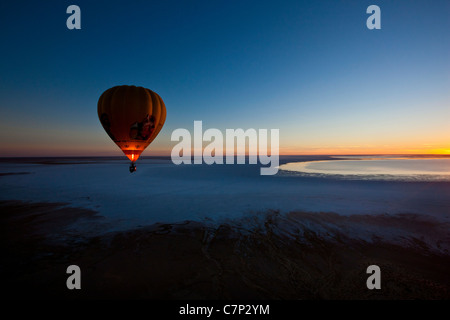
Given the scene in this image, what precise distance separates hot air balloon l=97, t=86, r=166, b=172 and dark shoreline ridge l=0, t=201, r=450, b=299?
12.5 ft

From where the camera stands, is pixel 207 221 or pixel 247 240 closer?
pixel 247 240

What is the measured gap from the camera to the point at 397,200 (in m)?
11.9

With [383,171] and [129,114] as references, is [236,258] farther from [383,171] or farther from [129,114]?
[383,171]

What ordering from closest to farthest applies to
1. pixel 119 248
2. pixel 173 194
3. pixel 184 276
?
pixel 184 276 < pixel 119 248 < pixel 173 194

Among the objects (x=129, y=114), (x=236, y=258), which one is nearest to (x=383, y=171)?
(x=236, y=258)

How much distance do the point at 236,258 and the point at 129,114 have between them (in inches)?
288

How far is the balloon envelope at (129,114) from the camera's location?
29.9 ft

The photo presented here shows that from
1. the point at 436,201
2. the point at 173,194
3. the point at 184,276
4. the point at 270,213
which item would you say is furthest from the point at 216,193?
the point at 436,201

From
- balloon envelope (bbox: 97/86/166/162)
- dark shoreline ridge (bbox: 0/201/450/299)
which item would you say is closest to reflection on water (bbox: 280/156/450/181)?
dark shoreline ridge (bbox: 0/201/450/299)

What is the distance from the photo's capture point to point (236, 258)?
5.98 metres
